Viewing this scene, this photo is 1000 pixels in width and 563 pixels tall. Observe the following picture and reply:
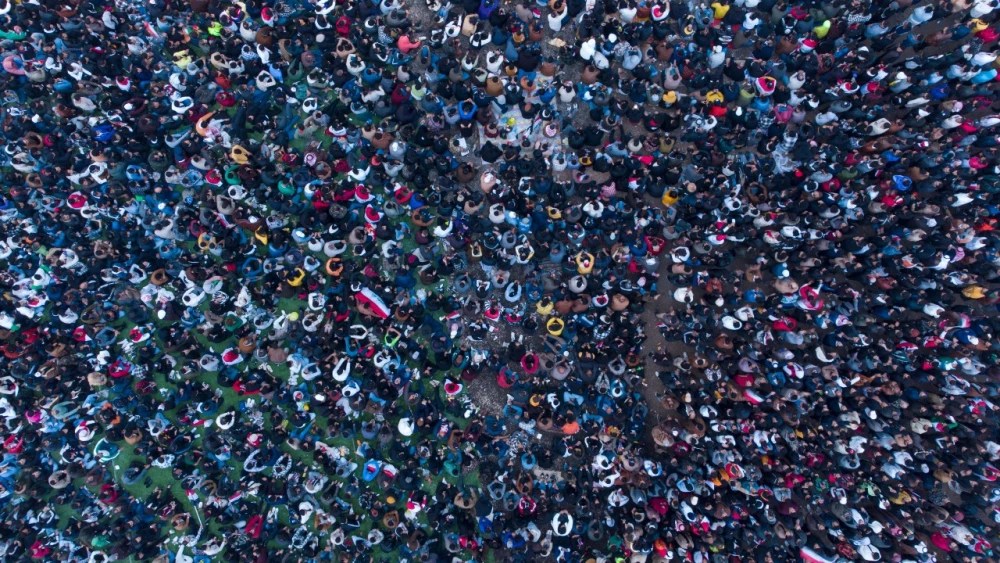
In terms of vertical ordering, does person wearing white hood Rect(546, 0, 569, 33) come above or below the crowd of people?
above

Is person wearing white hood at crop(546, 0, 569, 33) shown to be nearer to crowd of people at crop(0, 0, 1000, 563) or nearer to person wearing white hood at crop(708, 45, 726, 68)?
crowd of people at crop(0, 0, 1000, 563)

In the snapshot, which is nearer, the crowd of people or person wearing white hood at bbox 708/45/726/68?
the crowd of people

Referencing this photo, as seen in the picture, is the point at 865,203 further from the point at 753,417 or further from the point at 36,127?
the point at 36,127

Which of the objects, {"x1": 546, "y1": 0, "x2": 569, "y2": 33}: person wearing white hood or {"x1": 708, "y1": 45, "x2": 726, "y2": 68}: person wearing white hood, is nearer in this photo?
{"x1": 708, "y1": 45, "x2": 726, "y2": 68}: person wearing white hood

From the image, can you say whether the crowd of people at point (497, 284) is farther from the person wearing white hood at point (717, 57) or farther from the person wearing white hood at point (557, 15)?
the person wearing white hood at point (717, 57)

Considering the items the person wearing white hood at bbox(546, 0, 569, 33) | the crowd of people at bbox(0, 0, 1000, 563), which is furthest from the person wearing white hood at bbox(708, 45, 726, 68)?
the person wearing white hood at bbox(546, 0, 569, 33)

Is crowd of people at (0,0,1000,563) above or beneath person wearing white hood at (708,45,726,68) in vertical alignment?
beneath

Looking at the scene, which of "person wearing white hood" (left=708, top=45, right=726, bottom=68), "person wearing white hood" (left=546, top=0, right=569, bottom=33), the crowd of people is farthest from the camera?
"person wearing white hood" (left=546, top=0, right=569, bottom=33)

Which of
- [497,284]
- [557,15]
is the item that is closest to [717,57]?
[557,15]

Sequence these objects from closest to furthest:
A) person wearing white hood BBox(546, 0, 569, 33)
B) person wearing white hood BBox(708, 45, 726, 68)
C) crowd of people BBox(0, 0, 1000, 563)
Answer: crowd of people BBox(0, 0, 1000, 563) < person wearing white hood BBox(708, 45, 726, 68) < person wearing white hood BBox(546, 0, 569, 33)

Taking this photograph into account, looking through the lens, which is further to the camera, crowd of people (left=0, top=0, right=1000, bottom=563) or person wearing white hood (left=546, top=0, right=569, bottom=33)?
person wearing white hood (left=546, top=0, right=569, bottom=33)
